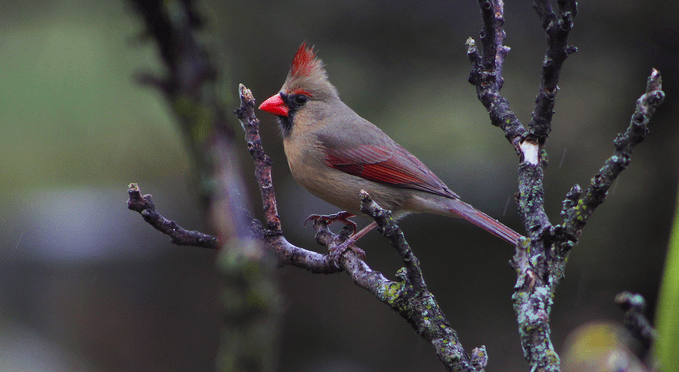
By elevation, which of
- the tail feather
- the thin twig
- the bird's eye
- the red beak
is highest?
the bird's eye

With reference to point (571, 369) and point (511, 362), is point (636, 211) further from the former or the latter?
point (571, 369)

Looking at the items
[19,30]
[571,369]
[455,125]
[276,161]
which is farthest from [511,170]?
[19,30]

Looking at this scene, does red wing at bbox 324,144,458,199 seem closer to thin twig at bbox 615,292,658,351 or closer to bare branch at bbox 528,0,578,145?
bare branch at bbox 528,0,578,145

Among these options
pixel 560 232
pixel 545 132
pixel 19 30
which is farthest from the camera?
pixel 19 30

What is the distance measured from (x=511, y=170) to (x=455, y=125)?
652mm

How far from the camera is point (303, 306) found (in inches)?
197

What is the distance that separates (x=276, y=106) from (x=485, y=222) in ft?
5.06

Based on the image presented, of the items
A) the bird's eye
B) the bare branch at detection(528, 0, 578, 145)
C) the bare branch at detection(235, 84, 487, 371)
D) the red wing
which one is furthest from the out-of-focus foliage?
the bird's eye

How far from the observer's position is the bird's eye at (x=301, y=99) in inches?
150

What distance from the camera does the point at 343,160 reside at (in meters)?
3.58

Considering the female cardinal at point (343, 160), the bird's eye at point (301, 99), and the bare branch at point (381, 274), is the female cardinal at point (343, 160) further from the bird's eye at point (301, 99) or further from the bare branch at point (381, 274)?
the bare branch at point (381, 274)

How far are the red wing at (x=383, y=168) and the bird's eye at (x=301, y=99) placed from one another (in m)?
0.44

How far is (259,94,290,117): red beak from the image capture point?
12.2 feet

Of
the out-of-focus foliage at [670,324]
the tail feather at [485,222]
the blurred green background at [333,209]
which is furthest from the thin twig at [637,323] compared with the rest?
the blurred green background at [333,209]
